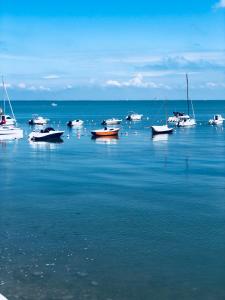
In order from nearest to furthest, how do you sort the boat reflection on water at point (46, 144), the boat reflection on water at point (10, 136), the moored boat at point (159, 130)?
the boat reflection on water at point (46, 144) < the boat reflection on water at point (10, 136) < the moored boat at point (159, 130)

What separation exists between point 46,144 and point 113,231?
240 ft

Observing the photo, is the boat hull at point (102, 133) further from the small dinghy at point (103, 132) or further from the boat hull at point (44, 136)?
the boat hull at point (44, 136)

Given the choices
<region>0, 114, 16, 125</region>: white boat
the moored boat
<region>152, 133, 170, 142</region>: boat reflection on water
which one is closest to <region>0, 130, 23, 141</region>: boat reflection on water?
<region>0, 114, 16, 125</region>: white boat

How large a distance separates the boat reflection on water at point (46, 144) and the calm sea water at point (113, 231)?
27104 mm

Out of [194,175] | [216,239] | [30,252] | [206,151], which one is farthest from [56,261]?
[206,151]

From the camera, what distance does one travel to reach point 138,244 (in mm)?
33219

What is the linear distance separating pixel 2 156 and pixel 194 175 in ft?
126

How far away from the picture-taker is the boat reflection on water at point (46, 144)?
10000cm

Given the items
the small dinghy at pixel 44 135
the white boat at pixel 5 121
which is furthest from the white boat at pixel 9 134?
the white boat at pixel 5 121

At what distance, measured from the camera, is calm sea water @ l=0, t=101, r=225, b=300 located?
87.3 feet

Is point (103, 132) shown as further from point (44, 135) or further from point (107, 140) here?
point (44, 135)

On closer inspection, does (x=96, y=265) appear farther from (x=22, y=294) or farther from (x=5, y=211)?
(x=5, y=211)

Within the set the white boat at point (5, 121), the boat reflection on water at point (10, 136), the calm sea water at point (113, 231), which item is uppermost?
the white boat at point (5, 121)

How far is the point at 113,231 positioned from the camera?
36312 mm
